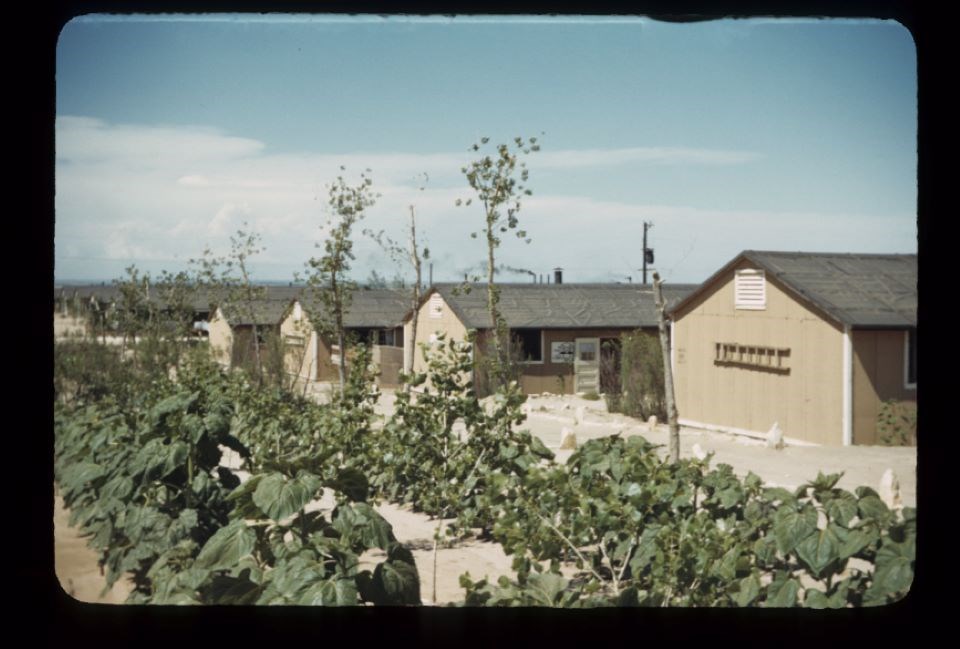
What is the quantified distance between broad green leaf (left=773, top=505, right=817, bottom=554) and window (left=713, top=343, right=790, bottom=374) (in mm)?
3955

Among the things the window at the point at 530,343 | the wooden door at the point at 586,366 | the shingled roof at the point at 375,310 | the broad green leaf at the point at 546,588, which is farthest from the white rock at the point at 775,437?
the wooden door at the point at 586,366

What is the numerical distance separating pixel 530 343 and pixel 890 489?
23.9 ft

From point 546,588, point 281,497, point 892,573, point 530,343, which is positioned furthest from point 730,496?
point 530,343

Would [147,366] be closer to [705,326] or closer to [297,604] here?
[297,604]

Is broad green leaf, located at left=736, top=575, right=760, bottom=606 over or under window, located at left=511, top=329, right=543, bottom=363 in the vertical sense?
under

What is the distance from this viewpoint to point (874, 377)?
13.7ft

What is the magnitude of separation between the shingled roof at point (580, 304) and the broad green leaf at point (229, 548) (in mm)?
5395

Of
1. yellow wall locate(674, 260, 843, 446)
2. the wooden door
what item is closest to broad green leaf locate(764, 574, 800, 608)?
yellow wall locate(674, 260, 843, 446)

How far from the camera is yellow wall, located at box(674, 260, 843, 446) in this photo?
5.49m

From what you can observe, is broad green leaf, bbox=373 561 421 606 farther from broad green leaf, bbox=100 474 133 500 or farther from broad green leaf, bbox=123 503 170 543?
broad green leaf, bbox=100 474 133 500

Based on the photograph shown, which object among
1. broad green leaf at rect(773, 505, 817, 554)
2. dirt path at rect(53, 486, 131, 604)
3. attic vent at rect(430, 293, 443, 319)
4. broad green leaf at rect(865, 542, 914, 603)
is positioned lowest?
dirt path at rect(53, 486, 131, 604)

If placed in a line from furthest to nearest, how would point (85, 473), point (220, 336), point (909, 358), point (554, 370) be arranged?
point (554, 370)
point (220, 336)
point (909, 358)
point (85, 473)

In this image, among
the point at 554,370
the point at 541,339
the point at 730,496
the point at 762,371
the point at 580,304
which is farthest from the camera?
the point at 554,370

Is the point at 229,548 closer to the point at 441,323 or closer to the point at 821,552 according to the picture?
the point at 821,552
